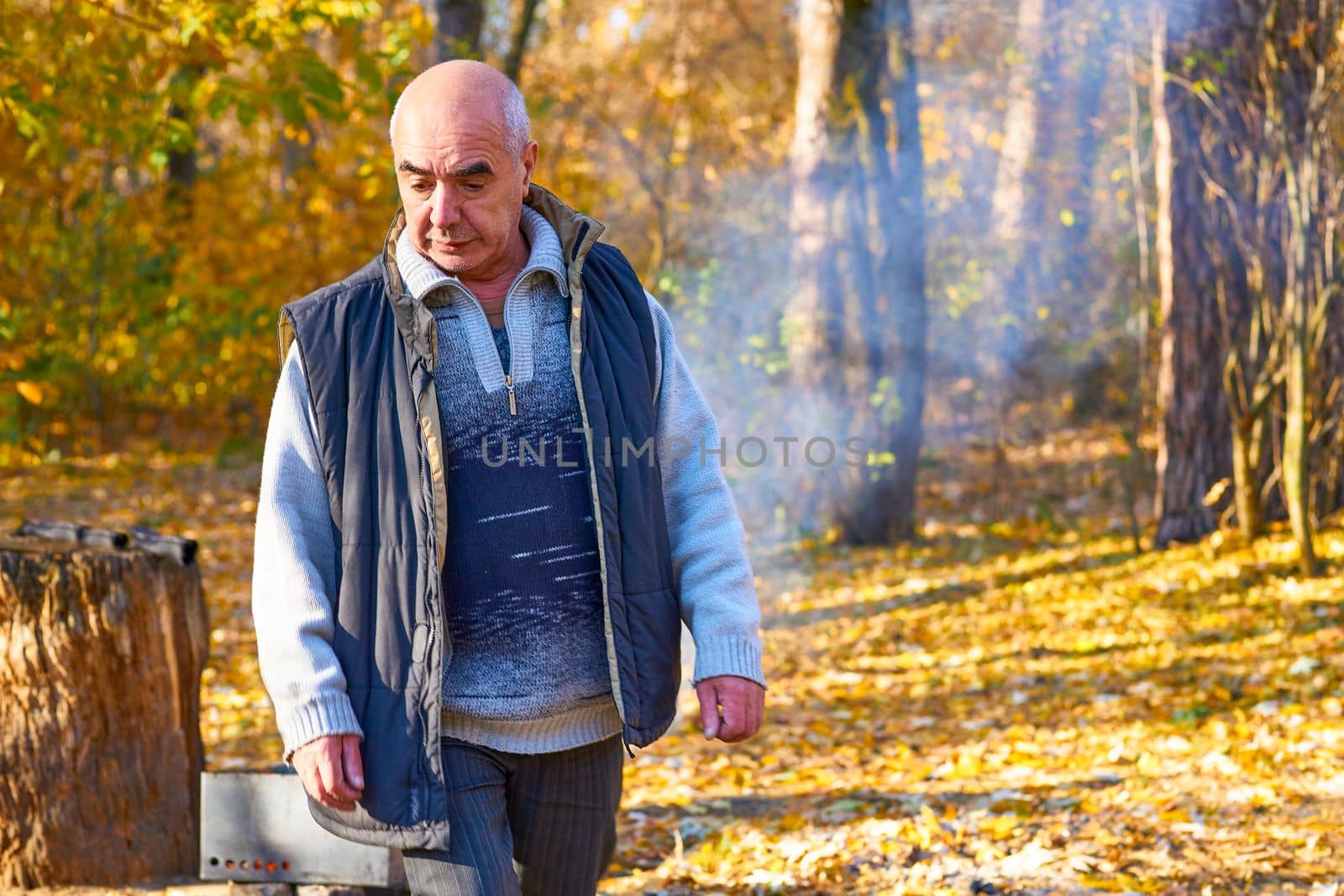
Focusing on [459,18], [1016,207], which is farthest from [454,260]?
[1016,207]

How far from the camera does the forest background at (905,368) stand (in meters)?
4.95

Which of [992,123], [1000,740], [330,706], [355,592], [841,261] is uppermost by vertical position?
[992,123]

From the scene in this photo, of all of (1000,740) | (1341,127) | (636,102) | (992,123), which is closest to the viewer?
(1000,740)

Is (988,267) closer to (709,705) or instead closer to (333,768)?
(709,705)

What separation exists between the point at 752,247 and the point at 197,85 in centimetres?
842

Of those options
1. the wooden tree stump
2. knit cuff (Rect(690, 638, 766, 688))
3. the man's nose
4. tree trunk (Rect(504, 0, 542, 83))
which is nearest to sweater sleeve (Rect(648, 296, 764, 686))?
knit cuff (Rect(690, 638, 766, 688))

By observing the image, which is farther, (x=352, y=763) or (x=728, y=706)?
(x=728, y=706)

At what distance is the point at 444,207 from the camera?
7.52 ft

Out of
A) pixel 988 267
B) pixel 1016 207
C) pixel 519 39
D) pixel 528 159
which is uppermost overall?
pixel 519 39

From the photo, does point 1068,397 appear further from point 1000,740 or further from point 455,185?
point 455,185

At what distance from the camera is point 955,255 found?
13195 millimetres

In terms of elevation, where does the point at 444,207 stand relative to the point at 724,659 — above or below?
above

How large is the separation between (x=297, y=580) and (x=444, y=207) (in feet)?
2.16

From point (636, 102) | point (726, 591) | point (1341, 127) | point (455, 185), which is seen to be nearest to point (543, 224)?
point (455, 185)
